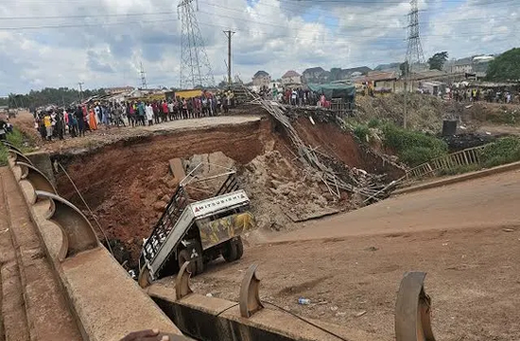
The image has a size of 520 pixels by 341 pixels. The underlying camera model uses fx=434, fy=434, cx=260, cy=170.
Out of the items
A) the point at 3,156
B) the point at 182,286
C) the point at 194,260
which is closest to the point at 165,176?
the point at 3,156

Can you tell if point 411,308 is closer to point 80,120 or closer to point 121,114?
point 80,120

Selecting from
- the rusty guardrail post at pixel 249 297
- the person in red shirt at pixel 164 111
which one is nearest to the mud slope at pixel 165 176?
the person in red shirt at pixel 164 111

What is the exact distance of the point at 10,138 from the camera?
20641 mm

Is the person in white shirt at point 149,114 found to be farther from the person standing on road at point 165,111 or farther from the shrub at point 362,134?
the shrub at point 362,134

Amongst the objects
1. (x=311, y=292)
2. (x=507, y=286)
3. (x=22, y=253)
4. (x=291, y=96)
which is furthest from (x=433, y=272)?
(x=291, y=96)

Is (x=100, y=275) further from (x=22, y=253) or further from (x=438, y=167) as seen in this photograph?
(x=438, y=167)

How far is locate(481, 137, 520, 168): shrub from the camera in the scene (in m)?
18.8

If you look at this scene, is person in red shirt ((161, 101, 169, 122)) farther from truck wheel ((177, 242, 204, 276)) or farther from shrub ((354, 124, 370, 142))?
truck wheel ((177, 242, 204, 276))

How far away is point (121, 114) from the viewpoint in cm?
2517

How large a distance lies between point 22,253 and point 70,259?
1.60 meters

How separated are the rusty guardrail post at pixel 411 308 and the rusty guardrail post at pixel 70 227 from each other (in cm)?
329

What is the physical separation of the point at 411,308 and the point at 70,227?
139 inches

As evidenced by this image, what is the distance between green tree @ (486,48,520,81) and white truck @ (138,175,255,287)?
69.7 meters

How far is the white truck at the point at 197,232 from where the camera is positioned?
11023 millimetres
